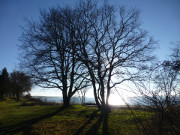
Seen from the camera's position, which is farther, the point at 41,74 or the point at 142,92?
the point at 41,74

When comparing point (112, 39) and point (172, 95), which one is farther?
point (112, 39)

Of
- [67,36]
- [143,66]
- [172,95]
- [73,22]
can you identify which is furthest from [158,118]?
[73,22]

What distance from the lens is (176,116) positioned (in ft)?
6.61

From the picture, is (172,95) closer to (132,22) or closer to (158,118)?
(158,118)

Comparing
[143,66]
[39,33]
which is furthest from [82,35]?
[143,66]

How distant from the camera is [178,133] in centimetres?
181

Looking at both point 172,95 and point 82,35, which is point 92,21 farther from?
point 172,95

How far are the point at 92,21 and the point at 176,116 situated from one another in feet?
36.9

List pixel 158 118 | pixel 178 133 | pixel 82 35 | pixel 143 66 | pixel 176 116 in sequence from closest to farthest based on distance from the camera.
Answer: pixel 178 133 < pixel 176 116 < pixel 158 118 < pixel 143 66 < pixel 82 35

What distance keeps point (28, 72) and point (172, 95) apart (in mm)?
12516

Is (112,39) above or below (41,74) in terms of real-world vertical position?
above

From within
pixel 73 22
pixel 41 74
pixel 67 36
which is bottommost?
pixel 41 74

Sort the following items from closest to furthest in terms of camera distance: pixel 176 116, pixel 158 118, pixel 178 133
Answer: pixel 178 133
pixel 176 116
pixel 158 118

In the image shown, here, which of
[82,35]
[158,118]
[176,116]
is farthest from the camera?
[82,35]
